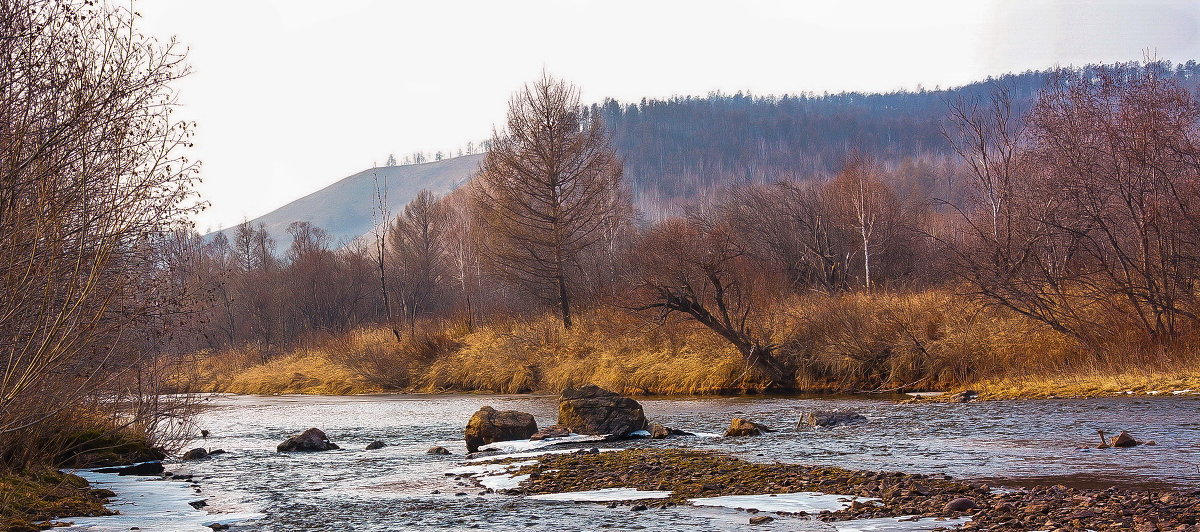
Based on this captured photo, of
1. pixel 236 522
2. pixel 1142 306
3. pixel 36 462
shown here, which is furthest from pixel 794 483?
pixel 1142 306

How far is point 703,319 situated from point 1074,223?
955 cm

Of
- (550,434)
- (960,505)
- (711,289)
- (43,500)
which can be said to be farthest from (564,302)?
(960,505)

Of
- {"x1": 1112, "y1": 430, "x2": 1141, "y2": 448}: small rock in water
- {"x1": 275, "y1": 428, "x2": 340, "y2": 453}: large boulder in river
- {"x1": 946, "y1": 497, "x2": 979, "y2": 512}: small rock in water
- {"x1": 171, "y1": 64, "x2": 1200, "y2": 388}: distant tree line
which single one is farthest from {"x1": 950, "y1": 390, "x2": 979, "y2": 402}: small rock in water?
{"x1": 275, "y1": 428, "x2": 340, "y2": 453}: large boulder in river

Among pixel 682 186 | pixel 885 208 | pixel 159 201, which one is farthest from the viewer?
pixel 682 186

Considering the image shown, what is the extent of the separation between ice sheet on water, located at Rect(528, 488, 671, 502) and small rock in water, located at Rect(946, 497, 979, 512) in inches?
113

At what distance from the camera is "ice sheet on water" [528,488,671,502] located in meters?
9.98

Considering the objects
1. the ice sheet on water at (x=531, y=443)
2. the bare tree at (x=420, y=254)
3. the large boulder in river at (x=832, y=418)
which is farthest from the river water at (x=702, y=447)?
the bare tree at (x=420, y=254)

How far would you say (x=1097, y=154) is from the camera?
21391 millimetres

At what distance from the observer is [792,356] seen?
26.6m

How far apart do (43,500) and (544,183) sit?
97.7ft

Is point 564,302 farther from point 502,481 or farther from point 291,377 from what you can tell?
point 502,481

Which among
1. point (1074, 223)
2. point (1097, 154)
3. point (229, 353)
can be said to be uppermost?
point (1097, 154)

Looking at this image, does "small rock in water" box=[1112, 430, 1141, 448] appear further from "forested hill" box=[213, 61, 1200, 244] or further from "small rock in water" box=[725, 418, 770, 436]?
"forested hill" box=[213, 61, 1200, 244]

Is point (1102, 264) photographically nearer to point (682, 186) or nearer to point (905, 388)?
point (905, 388)
